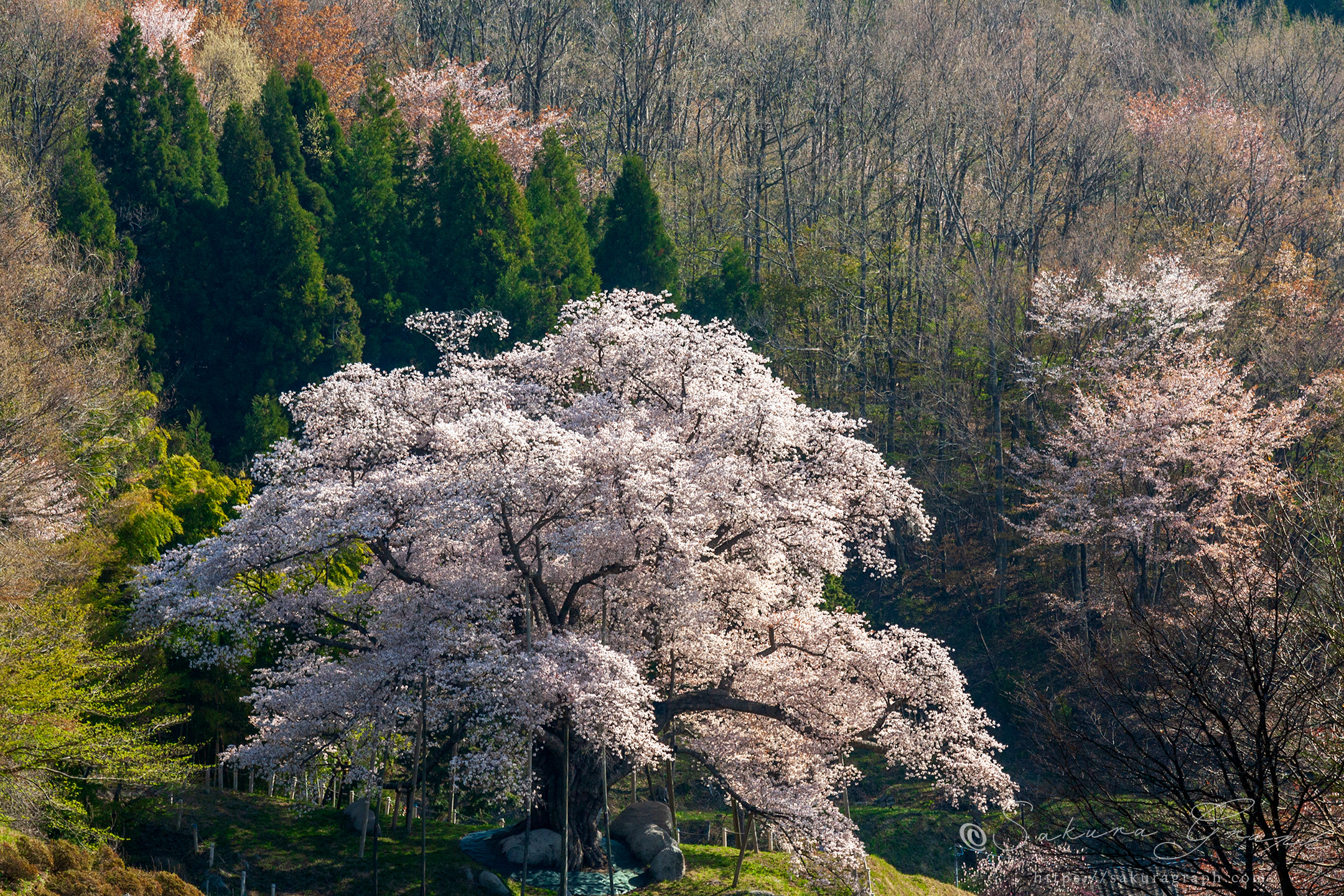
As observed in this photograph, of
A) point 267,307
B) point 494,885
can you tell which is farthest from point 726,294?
point 494,885

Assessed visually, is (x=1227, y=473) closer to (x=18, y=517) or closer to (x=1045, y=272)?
(x=1045, y=272)

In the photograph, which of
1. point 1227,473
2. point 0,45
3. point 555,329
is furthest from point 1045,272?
point 0,45

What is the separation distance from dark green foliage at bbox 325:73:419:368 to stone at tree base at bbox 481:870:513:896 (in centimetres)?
1935

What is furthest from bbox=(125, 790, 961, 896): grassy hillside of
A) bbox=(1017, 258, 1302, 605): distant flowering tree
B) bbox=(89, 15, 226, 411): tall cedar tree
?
bbox=(89, 15, 226, 411): tall cedar tree

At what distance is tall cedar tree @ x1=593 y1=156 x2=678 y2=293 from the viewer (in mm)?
37469

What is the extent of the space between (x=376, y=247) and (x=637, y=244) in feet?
26.3

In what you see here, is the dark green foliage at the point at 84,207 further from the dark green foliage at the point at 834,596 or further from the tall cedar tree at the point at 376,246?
the dark green foliage at the point at 834,596

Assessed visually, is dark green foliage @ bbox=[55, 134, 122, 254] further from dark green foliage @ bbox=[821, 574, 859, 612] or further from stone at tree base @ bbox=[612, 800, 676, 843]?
stone at tree base @ bbox=[612, 800, 676, 843]

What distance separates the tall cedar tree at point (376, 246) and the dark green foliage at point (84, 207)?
18.7ft

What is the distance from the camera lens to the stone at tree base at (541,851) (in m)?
17.7

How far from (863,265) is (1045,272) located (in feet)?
27.7

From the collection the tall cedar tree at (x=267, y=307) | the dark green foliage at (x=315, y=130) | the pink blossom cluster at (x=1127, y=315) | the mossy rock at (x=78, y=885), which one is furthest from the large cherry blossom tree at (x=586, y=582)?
the dark green foliage at (x=315, y=130)

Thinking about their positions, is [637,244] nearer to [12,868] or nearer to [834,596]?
[834,596]

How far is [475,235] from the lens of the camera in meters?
34.6
